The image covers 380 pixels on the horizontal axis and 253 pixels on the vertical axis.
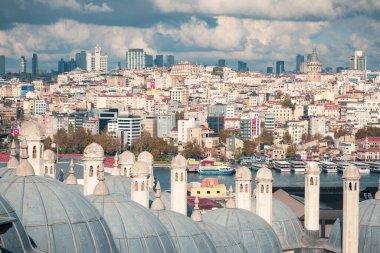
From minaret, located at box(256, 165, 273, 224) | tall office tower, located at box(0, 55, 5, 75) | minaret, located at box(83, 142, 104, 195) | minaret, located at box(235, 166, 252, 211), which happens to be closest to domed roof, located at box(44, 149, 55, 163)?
minaret, located at box(83, 142, 104, 195)

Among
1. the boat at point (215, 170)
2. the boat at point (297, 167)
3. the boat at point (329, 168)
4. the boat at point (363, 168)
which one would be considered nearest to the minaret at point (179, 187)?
the boat at point (215, 170)

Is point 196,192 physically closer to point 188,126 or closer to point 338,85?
point 188,126

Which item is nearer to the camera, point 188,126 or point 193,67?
point 188,126

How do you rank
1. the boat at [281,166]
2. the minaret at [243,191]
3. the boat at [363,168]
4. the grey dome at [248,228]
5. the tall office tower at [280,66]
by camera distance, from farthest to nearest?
the tall office tower at [280,66]
the boat at [281,166]
the boat at [363,168]
the minaret at [243,191]
the grey dome at [248,228]

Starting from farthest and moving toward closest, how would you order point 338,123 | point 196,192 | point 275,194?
point 338,123 → point 196,192 → point 275,194

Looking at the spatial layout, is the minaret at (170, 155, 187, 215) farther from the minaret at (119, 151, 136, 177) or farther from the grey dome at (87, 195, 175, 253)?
the grey dome at (87, 195, 175, 253)

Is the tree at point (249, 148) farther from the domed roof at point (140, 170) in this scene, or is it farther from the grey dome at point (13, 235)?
the grey dome at point (13, 235)

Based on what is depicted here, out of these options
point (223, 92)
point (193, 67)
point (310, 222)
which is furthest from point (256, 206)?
point (193, 67)
